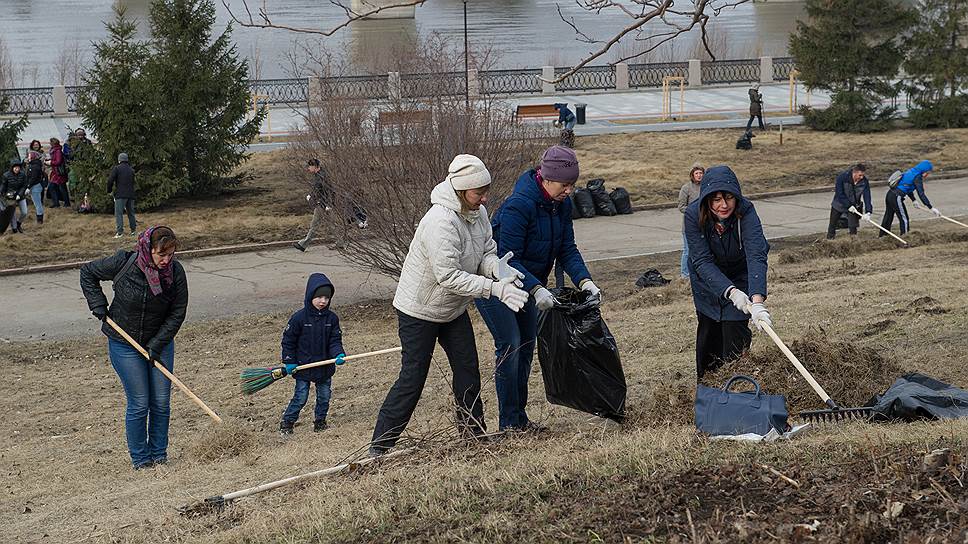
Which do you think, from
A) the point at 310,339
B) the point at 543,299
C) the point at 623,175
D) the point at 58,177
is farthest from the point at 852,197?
the point at 58,177

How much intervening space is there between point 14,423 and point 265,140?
21.6 metres

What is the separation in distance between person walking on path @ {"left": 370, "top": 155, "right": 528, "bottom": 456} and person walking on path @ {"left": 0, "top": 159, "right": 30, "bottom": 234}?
1527 centimetres

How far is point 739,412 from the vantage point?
583cm

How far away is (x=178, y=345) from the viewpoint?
1258 cm

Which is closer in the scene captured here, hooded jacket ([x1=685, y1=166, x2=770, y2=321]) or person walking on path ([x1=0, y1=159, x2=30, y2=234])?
hooded jacket ([x1=685, y1=166, x2=770, y2=321])

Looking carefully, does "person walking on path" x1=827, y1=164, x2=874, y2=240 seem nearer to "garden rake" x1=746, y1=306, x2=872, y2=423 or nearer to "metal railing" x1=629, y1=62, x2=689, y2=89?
"garden rake" x1=746, y1=306, x2=872, y2=423

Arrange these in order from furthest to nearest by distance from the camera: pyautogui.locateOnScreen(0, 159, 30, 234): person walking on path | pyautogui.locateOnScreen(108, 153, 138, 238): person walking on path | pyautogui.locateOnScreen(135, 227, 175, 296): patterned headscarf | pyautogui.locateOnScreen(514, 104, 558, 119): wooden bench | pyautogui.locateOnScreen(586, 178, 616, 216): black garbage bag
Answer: pyautogui.locateOnScreen(514, 104, 558, 119): wooden bench < pyautogui.locateOnScreen(586, 178, 616, 216): black garbage bag < pyautogui.locateOnScreen(0, 159, 30, 234): person walking on path < pyautogui.locateOnScreen(108, 153, 138, 238): person walking on path < pyautogui.locateOnScreen(135, 227, 175, 296): patterned headscarf

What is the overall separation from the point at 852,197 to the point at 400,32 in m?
41.6

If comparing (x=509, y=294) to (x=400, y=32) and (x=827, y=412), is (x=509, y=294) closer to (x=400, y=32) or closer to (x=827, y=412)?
(x=827, y=412)

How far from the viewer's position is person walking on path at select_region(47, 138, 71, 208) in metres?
22.0

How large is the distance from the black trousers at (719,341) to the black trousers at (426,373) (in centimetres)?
152

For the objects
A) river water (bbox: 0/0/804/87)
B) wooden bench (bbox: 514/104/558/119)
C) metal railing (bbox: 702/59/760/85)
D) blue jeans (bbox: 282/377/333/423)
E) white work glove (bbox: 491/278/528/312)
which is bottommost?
blue jeans (bbox: 282/377/333/423)

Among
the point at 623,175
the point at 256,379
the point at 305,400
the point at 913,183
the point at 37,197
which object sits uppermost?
the point at 37,197

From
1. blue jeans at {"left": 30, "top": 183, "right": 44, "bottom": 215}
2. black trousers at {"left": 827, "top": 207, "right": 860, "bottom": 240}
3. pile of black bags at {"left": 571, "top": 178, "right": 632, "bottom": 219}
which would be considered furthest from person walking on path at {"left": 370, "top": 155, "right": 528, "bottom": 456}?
blue jeans at {"left": 30, "top": 183, "right": 44, "bottom": 215}
